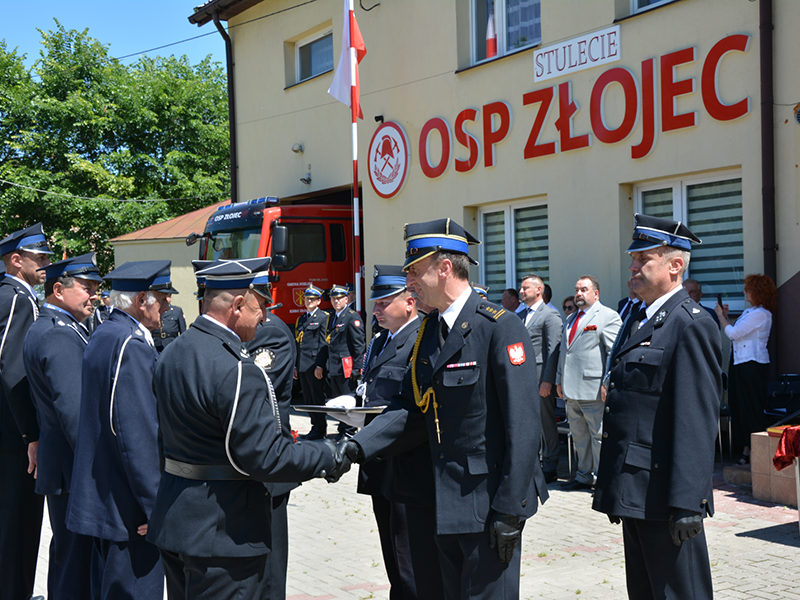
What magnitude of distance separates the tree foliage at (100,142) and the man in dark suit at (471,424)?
26.8 meters

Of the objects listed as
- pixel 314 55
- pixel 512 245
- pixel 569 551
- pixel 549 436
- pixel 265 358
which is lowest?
pixel 569 551

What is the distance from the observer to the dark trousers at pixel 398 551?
418 cm

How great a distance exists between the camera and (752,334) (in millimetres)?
7777

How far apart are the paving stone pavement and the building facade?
2383mm

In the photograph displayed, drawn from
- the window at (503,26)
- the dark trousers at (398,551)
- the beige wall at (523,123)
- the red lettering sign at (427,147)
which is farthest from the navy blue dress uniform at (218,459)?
the red lettering sign at (427,147)

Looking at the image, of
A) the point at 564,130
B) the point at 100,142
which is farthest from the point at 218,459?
the point at 100,142

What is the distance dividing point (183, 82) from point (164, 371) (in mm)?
30372

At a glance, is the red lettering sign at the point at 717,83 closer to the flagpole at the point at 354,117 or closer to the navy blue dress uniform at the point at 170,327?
the flagpole at the point at 354,117

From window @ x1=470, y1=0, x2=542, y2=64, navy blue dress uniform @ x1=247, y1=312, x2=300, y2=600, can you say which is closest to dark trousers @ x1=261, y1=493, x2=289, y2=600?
navy blue dress uniform @ x1=247, y1=312, x2=300, y2=600

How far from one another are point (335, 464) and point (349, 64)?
9.99m

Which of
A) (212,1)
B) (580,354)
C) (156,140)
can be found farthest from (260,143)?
(156,140)

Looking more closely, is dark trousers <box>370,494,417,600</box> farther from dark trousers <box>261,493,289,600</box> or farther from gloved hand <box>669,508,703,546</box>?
gloved hand <box>669,508,703,546</box>

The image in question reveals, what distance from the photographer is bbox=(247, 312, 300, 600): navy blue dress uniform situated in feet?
11.0

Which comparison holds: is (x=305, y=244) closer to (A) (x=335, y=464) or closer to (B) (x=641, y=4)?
(B) (x=641, y=4)
